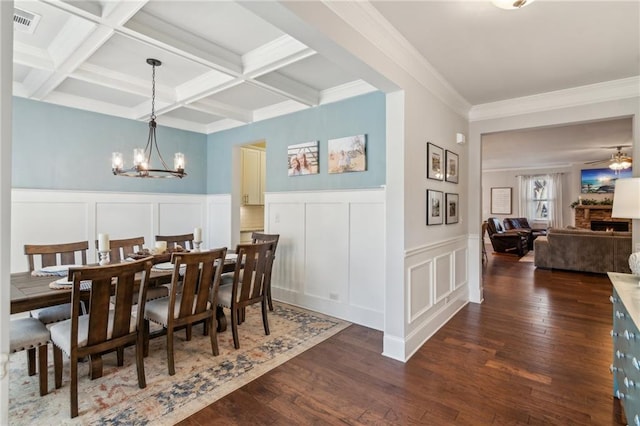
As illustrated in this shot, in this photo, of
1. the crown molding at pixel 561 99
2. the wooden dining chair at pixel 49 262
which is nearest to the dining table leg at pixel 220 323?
the wooden dining chair at pixel 49 262

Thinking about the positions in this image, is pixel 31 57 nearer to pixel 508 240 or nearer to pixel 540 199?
pixel 508 240

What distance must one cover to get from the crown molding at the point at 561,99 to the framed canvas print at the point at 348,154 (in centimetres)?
Result: 183

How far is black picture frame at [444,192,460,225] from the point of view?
3635 millimetres

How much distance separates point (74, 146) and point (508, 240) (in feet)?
31.0

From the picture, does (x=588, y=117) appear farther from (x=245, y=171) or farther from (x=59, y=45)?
(x=59, y=45)

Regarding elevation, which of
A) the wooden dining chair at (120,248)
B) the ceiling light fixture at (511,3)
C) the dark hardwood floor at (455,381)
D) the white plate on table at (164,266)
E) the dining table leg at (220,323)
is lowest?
the dark hardwood floor at (455,381)

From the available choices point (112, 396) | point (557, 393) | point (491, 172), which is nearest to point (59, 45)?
point (112, 396)

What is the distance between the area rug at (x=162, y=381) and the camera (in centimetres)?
200

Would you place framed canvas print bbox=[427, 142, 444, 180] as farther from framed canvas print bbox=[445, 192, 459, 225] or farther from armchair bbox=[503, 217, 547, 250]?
armchair bbox=[503, 217, 547, 250]

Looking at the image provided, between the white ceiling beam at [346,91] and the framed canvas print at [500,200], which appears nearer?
the white ceiling beam at [346,91]

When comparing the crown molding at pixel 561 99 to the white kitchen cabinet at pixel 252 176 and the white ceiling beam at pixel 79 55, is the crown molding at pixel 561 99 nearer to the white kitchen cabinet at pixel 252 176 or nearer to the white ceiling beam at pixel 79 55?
the white kitchen cabinet at pixel 252 176

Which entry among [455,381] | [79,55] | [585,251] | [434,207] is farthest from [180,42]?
[585,251]

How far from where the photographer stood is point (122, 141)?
14.9 ft

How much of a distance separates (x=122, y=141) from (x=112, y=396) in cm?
355
